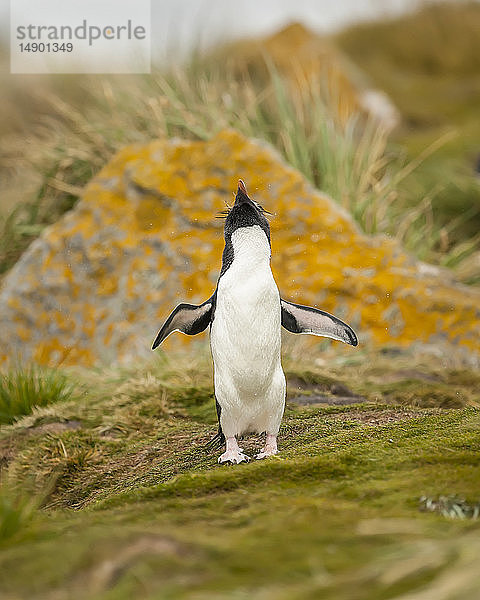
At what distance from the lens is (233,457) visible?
10.7 feet

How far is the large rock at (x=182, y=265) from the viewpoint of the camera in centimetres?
620

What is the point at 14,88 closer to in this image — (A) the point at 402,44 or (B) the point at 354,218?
(B) the point at 354,218

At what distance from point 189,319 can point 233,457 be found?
0.77 m

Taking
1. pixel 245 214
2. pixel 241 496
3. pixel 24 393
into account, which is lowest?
pixel 241 496

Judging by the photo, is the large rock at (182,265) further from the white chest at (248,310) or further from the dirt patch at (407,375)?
the white chest at (248,310)

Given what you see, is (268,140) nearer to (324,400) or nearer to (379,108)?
(324,400)

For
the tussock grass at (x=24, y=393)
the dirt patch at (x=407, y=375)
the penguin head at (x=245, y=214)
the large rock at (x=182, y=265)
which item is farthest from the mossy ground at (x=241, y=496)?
the large rock at (x=182, y=265)

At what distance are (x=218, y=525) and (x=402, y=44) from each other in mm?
23346

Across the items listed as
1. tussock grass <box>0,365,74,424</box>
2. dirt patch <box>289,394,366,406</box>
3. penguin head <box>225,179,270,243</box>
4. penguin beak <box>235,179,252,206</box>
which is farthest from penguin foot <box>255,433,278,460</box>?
tussock grass <box>0,365,74,424</box>

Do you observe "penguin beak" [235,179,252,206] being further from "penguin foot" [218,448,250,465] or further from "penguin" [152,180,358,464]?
"penguin foot" [218,448,250,465]

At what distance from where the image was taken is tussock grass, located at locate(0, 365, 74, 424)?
4801mm

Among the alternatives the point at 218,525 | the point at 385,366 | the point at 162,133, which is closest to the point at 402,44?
the point at 162,133

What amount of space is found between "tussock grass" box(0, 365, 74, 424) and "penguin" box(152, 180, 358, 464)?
1713 mm

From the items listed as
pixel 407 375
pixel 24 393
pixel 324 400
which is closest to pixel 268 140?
pixel 407 375
